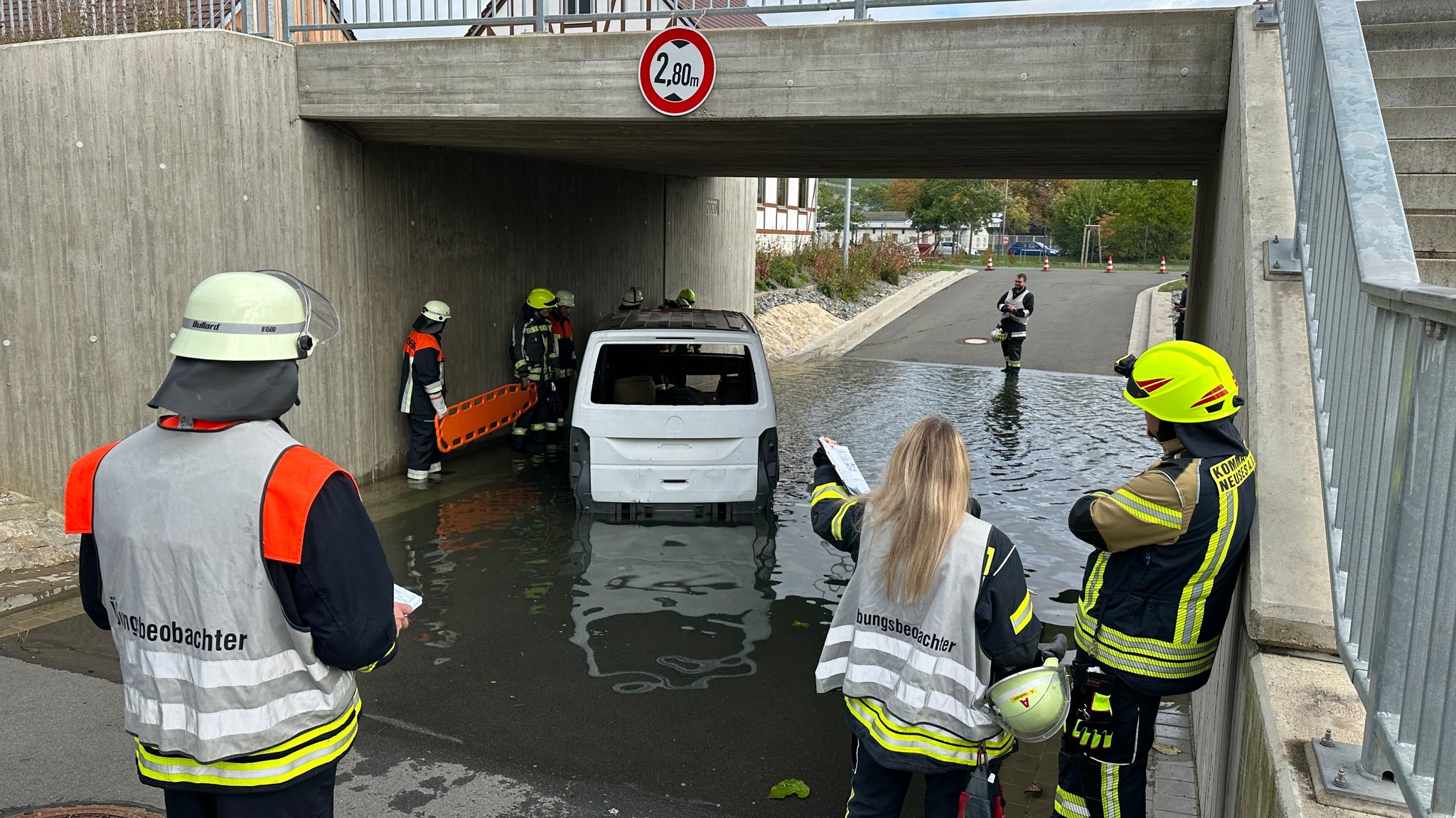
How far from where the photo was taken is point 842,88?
812cm

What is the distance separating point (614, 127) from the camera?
9445mm

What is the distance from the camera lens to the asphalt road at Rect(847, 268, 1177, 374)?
21281mm

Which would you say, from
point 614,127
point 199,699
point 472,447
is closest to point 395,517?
point 472,447

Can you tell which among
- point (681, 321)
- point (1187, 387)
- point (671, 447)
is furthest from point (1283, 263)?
point (681, 321)

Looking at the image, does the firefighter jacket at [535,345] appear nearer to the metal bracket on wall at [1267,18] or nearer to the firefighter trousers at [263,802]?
the metal bracket on wall at [1267,18]

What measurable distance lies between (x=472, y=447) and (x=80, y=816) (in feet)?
26.3

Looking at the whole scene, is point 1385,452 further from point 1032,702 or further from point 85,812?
point 85,812

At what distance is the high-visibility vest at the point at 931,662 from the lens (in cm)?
321

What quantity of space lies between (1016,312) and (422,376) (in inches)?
447

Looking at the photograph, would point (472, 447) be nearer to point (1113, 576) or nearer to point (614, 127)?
point (614, 127)

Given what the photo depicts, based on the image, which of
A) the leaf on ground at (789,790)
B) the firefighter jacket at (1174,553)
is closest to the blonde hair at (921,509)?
the firefighter jacket at (1174,553)

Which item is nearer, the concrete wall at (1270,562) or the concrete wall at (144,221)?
the concrete wall at (1270,562)

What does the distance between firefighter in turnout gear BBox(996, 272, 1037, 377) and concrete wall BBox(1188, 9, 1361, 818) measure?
12.9 metres

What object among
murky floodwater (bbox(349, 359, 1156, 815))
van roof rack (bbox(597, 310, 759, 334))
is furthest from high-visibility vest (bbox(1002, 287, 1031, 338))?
van roof rack (bbox(597, 310, 759, 334))
